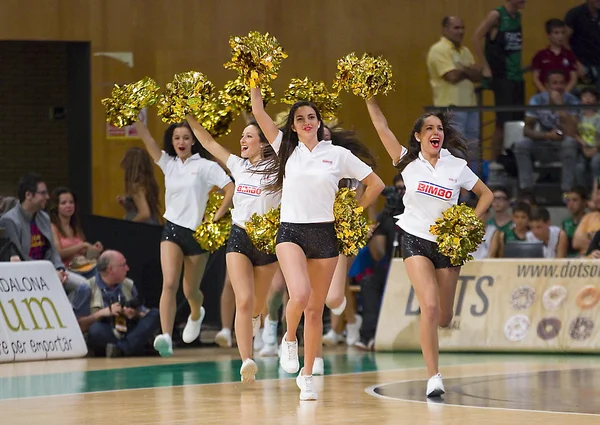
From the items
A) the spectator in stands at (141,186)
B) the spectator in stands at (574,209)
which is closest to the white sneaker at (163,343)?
the spectator in stands at (141,186)

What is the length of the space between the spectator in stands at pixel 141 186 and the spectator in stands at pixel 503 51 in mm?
4245

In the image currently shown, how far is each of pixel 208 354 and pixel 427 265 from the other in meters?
4.79

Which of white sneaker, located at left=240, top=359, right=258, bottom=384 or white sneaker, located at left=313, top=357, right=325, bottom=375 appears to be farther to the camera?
white sneaker, located at left=313, top=357, right=325, bottom=375

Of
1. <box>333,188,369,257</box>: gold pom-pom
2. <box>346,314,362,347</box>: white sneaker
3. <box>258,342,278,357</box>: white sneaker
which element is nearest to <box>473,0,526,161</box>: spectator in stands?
<box>346,314,362,347</box>: white sneaker

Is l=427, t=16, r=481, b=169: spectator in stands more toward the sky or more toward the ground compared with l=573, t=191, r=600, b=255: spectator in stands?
more toward the sky

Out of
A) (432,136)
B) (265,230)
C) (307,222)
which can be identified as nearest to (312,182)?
(307,222)

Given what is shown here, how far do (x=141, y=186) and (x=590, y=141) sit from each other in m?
5.21

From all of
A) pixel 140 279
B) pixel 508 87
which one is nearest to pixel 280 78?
pixel 508 87

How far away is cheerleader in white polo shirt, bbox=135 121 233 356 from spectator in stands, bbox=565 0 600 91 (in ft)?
20.0

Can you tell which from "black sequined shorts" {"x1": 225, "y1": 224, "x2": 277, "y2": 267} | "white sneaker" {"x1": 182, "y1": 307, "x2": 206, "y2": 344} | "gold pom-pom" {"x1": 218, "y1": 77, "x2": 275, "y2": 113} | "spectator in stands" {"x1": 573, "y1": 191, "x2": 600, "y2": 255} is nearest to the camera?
"black sequined shorts" {"x1": 225, "y1": 224, "x2": 277, "y2": 267}

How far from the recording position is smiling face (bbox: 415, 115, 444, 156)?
888 cm

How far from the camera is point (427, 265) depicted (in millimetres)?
8617

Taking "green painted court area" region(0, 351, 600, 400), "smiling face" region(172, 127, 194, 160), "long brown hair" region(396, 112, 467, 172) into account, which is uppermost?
"smiling face" region(172, 127, 194, 160)

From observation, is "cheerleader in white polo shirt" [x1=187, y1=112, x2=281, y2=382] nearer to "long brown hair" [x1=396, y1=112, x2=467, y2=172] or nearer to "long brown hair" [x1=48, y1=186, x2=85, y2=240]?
"long brown hair" [x1=396, y1=112, x2=467, y2=172]
